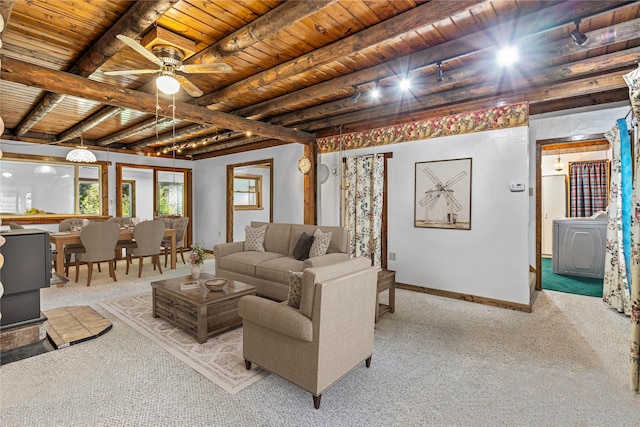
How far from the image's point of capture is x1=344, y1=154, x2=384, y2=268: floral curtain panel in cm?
507

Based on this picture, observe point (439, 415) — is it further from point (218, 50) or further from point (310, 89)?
point (310, 89)

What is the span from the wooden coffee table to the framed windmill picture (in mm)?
2618

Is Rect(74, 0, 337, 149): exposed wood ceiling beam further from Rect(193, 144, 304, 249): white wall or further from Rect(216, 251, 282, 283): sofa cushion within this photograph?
Rect(193, 144, 304, 249): white wall

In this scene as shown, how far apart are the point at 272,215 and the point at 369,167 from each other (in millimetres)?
2491

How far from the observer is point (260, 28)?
2.46 m

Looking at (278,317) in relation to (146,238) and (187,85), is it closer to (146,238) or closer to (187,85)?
(187,85)

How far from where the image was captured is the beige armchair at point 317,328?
1994 millimetres

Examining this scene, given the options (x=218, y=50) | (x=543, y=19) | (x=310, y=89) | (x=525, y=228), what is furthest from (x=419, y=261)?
(x=218, y=50)

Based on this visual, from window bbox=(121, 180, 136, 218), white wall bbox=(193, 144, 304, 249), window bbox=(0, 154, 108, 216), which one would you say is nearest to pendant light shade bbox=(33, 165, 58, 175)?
window bbox=(0, 154, 108, 216)

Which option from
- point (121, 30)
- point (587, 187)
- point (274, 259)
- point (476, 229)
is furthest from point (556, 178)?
point (121, 30)

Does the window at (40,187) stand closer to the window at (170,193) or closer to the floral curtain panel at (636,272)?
the window at (170,193)

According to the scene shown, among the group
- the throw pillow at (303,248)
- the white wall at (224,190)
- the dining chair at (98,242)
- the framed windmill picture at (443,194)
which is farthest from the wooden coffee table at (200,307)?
the white wall at (224,190)

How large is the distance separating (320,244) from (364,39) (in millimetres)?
2324

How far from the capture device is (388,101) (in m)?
4.54
